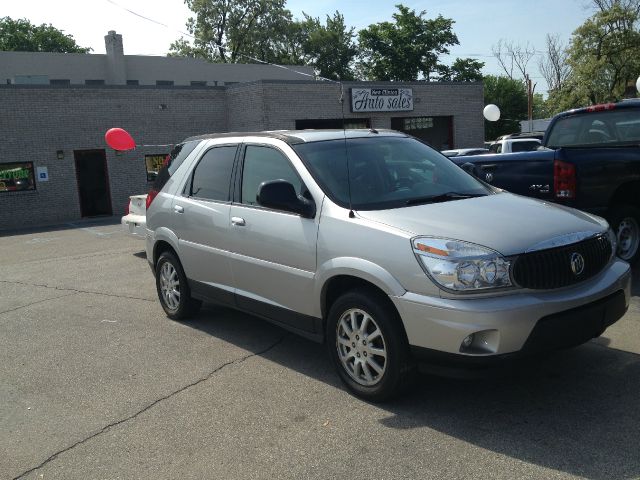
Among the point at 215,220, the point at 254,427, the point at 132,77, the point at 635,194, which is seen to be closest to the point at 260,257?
the point at 215,220

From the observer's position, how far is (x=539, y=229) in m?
3.96

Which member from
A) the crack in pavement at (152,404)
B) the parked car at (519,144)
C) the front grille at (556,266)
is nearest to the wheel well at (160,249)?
the crack in pavement at (152,404)

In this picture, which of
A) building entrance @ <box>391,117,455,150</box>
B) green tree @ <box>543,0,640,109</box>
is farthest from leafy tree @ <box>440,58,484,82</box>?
building entrance @ <box>391,117,455,150</box>

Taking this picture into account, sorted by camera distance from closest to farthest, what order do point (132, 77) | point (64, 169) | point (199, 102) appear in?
1. point (64, 169)
2. point (199, 102)
3. point (132, 77)

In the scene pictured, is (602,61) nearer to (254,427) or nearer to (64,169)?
(64,169)

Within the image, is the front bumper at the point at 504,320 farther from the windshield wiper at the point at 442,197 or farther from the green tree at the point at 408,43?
the green tree at the point at 408,43

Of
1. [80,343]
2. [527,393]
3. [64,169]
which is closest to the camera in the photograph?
[527,393]

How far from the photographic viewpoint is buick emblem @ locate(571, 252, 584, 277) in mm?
3926

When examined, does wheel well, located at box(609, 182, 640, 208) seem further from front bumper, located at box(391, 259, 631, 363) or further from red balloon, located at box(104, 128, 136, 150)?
red balloon, located at box(104, 128, 136, 150)

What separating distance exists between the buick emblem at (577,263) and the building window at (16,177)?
19439 mm

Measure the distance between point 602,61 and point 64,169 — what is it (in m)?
33.5

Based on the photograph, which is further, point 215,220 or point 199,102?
point 199,102

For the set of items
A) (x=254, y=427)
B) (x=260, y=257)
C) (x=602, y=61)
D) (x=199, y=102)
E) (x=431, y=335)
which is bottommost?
(x=254, y=427)

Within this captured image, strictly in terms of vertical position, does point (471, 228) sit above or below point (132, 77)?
below
